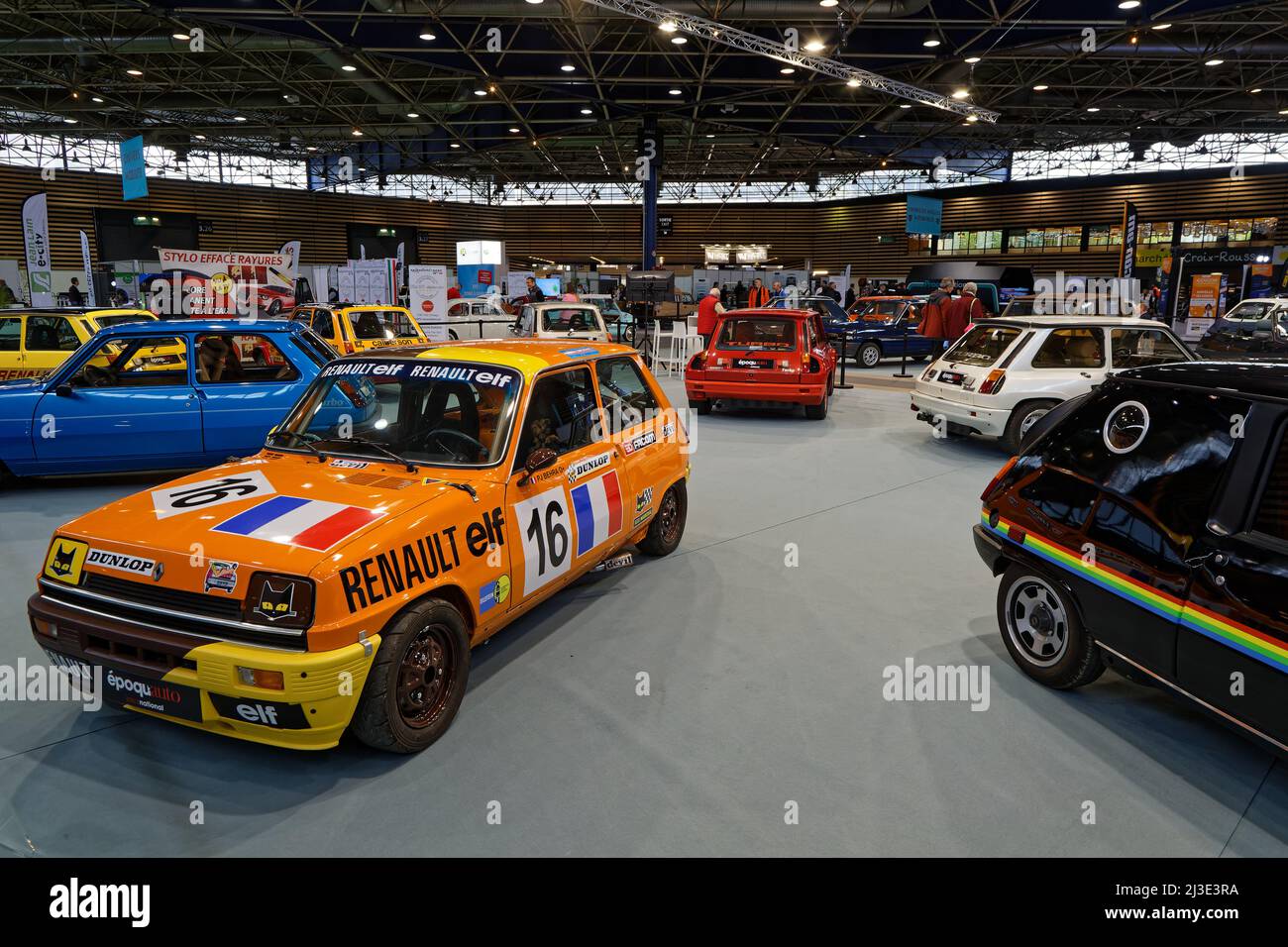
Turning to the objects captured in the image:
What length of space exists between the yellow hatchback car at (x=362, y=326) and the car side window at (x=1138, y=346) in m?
9.40

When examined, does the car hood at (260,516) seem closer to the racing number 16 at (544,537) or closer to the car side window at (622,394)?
the racing number 16 at (544,537)

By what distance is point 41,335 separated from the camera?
9.30 meters

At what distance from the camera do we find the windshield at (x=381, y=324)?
40.6 feet

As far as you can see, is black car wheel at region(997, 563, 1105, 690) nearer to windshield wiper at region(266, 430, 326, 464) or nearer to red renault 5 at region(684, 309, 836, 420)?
windshield wiper at region(266, 430, 326, 464)

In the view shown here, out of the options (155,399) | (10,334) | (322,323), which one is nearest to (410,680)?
(155,399)

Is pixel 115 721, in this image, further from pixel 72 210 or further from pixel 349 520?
pixel 72 210

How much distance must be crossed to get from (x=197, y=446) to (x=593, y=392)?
14.1 ft

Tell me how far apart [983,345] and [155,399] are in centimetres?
895

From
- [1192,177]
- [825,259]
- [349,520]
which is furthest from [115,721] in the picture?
[825,259]

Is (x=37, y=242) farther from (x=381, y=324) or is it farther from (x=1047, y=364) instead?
(x=1047, y=364)

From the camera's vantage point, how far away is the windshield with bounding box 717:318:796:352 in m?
10.8

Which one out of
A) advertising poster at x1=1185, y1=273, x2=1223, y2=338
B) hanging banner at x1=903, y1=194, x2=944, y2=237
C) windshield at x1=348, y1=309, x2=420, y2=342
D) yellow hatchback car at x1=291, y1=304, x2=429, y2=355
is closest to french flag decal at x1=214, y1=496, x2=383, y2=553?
yellow hatchback car at x1=291, y1=304, x2=429, y2=355

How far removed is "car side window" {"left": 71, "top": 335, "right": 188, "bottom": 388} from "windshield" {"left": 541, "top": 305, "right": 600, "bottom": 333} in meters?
8.15
